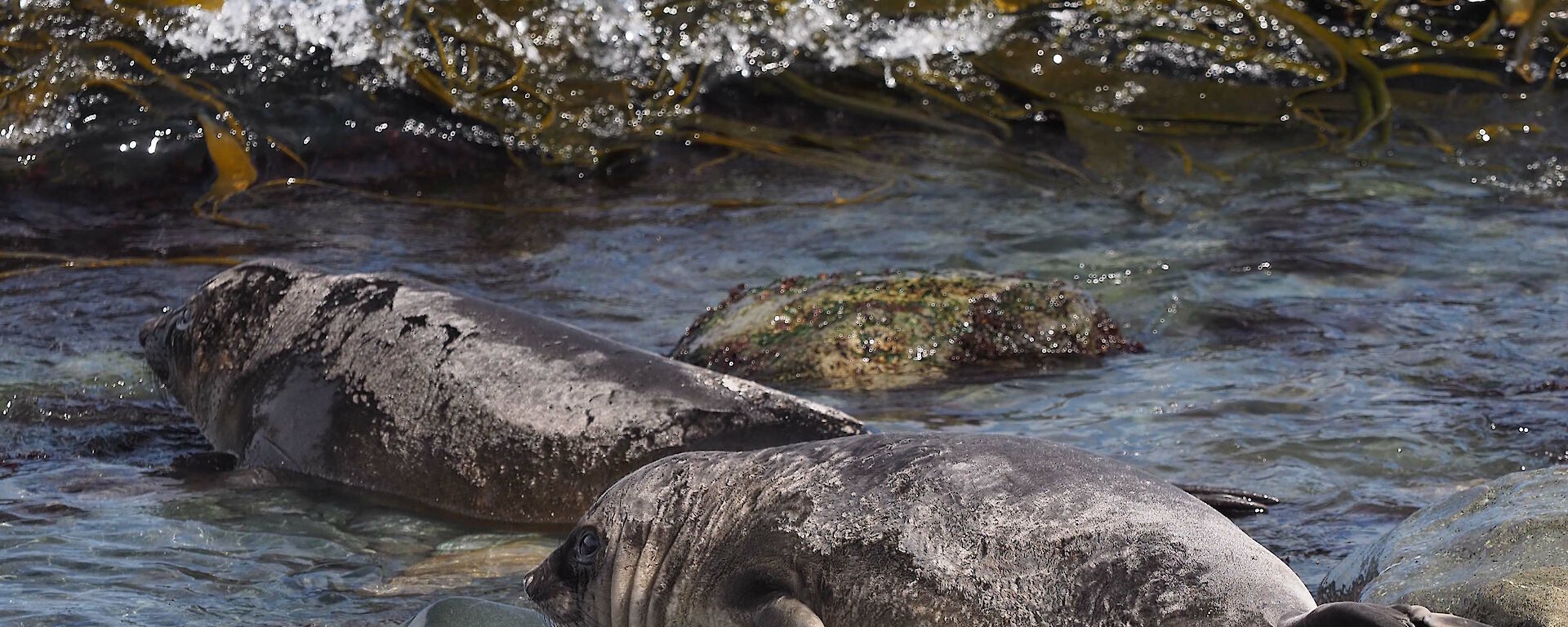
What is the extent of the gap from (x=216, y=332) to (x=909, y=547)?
3424mm

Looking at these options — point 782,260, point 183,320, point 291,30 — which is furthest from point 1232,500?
point 291,30

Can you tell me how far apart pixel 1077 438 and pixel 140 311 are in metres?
4.08

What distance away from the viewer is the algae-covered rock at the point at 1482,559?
3.12m

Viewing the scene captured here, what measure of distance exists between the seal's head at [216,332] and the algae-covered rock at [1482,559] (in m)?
3.44

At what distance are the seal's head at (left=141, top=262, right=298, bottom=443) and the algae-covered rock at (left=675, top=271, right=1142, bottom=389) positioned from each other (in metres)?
1.69

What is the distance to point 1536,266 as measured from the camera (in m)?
7.85

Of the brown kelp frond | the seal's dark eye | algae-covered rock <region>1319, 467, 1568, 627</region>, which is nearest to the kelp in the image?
the brown kelp frond

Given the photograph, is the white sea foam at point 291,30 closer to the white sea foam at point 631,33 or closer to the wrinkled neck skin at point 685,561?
the white sea foam at point 631,33

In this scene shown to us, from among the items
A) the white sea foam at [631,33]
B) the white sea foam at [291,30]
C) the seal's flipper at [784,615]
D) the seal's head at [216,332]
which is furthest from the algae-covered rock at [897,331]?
the white sea foam at [291,30]

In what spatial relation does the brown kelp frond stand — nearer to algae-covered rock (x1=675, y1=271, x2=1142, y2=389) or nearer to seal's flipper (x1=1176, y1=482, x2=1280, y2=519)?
algae-covered rock (x1=675, y1=271, x2=1142, y2=389)

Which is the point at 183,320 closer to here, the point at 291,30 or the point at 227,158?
the point at 227,158

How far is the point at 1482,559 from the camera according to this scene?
341 centimetres

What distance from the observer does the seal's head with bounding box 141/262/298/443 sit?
18.6 feet

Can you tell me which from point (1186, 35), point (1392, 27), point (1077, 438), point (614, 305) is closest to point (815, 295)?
point (614, 305)
